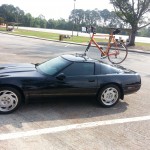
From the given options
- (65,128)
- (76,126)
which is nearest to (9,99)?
(65,128)

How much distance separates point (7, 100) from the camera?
5.57 m

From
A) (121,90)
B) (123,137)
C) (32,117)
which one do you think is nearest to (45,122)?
(32,117)

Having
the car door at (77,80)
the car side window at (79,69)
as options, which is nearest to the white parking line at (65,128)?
the car door at (77,80)

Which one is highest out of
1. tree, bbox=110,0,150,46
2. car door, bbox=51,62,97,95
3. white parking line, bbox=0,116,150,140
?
tree, bbox=110,0,150,46

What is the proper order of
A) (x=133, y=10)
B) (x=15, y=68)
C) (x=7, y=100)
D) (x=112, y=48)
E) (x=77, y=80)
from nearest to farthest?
(x=7, y=100)
(x=77, y=80)
(x=15, y=68)
(x=112, y=48)
(x=133, y=10)

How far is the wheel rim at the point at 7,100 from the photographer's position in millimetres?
5535

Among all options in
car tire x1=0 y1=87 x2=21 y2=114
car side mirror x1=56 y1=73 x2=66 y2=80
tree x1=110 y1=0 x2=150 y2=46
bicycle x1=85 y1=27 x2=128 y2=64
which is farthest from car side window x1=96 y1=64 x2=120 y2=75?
tree x1=110 y1=0 x2=150 y2=46

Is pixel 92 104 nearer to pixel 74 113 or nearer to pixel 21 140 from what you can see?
pixel 74 113

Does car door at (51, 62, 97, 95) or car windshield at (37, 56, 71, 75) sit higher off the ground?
car windshield at (37, 56, 71, 75)

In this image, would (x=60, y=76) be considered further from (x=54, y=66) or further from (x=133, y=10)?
(x=133, y=10)

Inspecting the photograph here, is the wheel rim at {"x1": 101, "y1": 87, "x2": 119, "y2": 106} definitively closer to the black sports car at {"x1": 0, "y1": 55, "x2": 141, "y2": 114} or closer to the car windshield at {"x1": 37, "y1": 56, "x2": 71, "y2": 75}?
the black sports car at {"x1": 0, "y1": 55, "x2": 141, "y2": 114}

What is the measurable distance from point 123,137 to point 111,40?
26.5 ft

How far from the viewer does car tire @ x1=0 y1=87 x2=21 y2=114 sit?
217 inches

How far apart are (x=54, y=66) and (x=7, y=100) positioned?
1.40 metres
